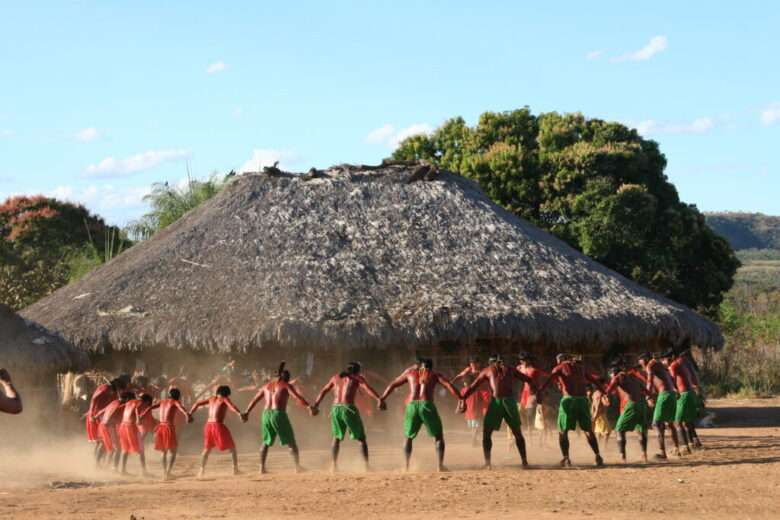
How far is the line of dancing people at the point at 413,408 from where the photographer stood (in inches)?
599

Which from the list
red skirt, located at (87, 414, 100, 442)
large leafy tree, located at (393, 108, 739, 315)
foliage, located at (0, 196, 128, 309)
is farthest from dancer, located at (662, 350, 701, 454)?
foliage, located at (0, 196, 128, 309)

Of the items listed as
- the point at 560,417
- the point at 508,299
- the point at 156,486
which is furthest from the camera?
the point at 508,299

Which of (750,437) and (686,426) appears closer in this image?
(686,426)

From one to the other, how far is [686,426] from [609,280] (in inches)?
235

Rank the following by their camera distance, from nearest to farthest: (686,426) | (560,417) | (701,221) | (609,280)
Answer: (560,417) → (686,426) → (609,280) → (701,221)

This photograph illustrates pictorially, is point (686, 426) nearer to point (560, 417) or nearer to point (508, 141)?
point (560, 417)

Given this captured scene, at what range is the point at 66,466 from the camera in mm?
17484

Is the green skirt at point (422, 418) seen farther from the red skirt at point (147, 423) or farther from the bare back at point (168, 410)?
the red skirt at point (147, 423)

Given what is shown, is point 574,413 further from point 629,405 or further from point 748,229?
point 748,229

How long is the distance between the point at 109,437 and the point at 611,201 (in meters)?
16.7

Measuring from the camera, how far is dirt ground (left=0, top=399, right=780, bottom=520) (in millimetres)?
11531

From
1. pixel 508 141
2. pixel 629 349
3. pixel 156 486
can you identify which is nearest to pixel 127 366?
pixel 156 486

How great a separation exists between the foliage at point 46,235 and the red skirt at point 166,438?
1617 cm

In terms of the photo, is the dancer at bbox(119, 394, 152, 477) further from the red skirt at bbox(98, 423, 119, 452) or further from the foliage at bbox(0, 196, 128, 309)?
the foliage at bbox(0, 196, 128, 309)
